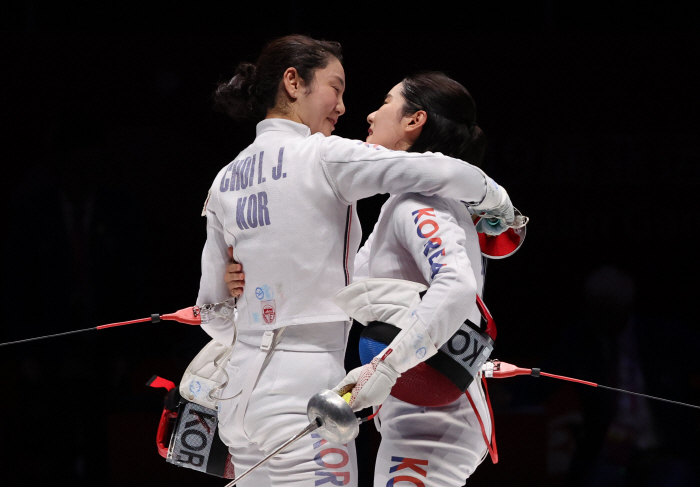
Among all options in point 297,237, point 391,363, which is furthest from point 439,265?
point 297,237

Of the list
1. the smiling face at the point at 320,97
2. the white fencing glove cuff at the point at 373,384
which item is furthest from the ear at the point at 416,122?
the white fencing glove cuff at the point at 373,384


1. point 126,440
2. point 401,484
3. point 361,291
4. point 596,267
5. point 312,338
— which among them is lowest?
point 126,440

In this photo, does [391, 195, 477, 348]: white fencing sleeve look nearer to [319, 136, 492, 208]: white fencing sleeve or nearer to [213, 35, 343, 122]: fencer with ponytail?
[319, 136, 492, 208]: white fencing sleeve

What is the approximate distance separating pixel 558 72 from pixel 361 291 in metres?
2.17

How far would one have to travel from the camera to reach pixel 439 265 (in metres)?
1.44

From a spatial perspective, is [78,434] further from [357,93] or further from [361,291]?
[361,291]

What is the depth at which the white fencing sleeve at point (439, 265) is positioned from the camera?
1.42m

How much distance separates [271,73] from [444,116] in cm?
42

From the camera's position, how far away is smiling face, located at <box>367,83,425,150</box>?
1786 mm

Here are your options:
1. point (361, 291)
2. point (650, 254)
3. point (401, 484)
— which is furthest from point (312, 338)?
point (650, 254)

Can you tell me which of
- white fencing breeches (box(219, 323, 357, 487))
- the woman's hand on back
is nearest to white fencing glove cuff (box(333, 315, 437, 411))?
white fencing breeches (box(219, 323, 357, 487))

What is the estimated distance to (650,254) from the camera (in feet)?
11.1

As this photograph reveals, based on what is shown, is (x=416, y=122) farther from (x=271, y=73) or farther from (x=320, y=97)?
(x=271, y=73)

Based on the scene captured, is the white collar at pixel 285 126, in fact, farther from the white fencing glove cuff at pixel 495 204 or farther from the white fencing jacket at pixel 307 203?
the white fencing glove cuff at pixel 495 204
